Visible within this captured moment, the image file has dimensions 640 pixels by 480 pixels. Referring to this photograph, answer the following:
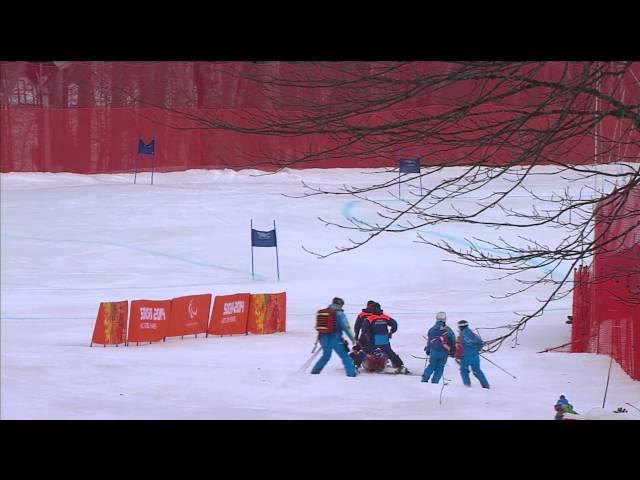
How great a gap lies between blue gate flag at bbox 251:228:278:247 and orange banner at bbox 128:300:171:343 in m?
6.35

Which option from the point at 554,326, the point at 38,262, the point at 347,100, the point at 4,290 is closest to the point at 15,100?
the point at 38,262

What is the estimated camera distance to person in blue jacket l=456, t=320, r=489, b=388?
1598 centimetres

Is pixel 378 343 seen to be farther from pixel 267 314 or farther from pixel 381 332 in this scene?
pixel 267 314

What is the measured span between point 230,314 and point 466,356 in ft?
22.4

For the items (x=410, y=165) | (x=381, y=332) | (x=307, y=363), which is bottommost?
(x=307, y=363)

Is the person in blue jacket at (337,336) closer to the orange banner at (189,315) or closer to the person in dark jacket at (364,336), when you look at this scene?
the person in dark jacket at (364,336)

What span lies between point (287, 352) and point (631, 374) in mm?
6085

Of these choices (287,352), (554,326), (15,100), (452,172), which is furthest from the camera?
(15,100)

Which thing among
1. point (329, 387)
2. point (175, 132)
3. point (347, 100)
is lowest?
point (329, 387)

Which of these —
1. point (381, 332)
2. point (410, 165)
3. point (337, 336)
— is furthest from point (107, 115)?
point (410, 165)

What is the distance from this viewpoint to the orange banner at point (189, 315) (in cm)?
2111

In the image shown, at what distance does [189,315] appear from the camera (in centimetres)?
2153

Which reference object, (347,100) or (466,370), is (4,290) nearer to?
(466,370)

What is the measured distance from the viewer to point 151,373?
17.2 metres
